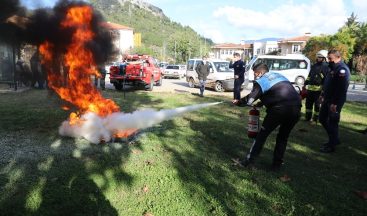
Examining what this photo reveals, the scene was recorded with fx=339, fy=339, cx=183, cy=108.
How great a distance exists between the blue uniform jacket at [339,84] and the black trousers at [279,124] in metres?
1.93

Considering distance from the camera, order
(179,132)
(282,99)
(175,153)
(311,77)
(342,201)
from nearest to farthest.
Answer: (342,201) → (282,99) → (175,153) → (179,132) → (311,77)

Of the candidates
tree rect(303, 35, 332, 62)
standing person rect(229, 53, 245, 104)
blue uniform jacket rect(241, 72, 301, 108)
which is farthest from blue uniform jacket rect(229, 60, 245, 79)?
tree rect(303, 35, 332, 62)

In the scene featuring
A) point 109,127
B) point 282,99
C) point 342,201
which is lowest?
point 342,201

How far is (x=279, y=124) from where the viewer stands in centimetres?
552

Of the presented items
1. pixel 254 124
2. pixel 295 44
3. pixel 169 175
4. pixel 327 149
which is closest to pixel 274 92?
pixel 254 124

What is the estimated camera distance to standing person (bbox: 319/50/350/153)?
683cm

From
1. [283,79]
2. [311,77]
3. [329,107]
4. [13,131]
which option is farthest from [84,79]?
[311,77]

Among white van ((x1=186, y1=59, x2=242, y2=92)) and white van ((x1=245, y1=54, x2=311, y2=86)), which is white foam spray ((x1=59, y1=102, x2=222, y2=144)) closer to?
white van ((x1=186, y1=59, x2=242, y2=92))

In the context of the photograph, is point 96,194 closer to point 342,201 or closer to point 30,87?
point 342,201

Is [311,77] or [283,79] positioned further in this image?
[311,77]

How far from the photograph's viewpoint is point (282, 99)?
525 centimetres

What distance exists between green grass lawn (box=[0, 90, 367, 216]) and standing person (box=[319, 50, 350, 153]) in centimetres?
44

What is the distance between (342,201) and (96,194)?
3382mm

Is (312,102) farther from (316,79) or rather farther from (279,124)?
(279,124)
